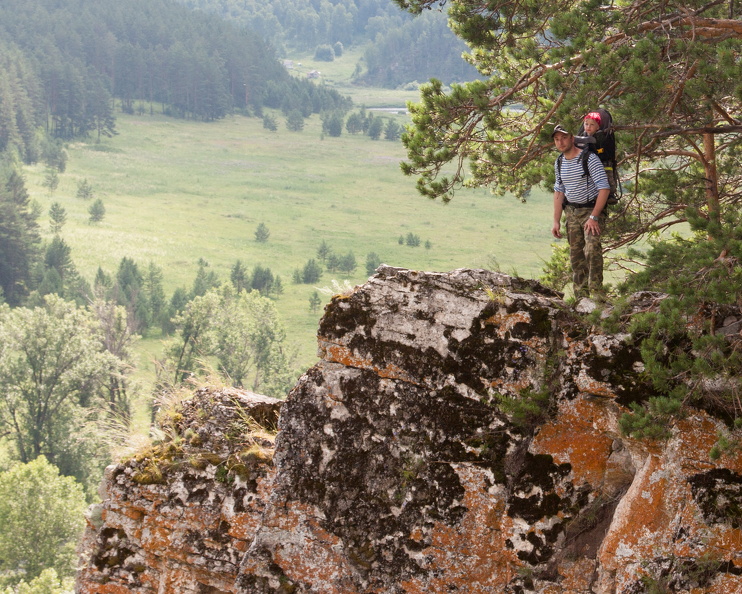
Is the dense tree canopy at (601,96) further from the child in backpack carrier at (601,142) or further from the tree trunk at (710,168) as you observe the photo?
the child in backpack carrier at (601,142)

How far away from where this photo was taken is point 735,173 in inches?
600

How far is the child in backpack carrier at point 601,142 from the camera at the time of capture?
9500mm

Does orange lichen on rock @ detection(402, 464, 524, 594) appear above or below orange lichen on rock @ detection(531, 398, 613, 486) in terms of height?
below

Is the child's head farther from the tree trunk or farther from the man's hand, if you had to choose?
the tree trunk

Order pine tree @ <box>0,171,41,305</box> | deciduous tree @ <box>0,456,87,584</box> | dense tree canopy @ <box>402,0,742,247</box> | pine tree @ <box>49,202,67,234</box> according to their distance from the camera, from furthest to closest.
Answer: pine tree @ <box>49,202,67,234</box> → pine tree @ <box>0,171,41,305</box> → deciduous tree @ <box>0,456,87,584</box> → dense tree canopy @ <box>402,0,742,247</box>

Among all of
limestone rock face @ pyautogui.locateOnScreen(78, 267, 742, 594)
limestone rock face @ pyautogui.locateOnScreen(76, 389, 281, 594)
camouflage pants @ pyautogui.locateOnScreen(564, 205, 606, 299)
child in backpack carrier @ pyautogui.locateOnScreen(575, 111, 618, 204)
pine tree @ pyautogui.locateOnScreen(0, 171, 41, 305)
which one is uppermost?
child in backpack carrier @ pyautogui.locateOnScreen(575, 111, 618, 204)

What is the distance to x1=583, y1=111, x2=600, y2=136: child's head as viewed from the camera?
9.49 meters

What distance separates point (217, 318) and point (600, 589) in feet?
225

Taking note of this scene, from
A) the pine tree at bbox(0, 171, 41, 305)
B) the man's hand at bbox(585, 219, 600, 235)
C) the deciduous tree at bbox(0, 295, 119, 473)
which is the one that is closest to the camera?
the man's hand at bbox(585, 219, 600, 235)

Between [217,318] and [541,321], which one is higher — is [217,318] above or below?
below

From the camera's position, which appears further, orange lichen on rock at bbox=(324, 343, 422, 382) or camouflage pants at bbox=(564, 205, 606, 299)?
camouflage pants at bbox=(564, 205, 606, 299)

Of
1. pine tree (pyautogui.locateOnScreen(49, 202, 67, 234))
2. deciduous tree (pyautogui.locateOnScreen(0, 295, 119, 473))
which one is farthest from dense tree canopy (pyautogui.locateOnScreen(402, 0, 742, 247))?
pine tree (pyautogui.locateOnScreen(49, 202, 67, 234))

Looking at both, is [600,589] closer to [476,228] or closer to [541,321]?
[541,321]

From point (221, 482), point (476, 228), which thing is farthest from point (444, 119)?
point (476, 228)
